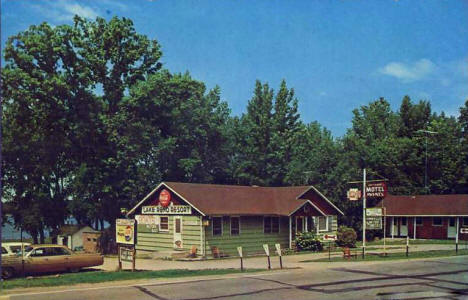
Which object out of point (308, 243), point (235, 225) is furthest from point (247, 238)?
point (308, 243)

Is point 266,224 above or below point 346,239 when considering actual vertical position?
above

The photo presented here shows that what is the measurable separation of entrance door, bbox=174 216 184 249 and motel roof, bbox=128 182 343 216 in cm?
160

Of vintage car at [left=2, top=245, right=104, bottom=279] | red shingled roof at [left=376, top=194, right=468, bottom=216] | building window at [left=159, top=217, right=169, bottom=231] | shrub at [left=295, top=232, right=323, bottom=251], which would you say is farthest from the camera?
red shingled roof at [left=376, top=194, right=468, bottom=216]

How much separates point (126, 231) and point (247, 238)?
42.6 feet

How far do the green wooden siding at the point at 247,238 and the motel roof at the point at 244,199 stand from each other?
83 centimetres

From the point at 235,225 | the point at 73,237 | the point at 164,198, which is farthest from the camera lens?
the point at 73,237

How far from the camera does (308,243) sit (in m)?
36.0

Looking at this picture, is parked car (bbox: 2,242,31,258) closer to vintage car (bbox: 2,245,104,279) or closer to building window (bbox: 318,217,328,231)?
vintage car (bbox: 2,245,104,279)

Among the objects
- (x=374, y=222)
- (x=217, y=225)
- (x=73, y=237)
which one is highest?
(x=374, y=222)

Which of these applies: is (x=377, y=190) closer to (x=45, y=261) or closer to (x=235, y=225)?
(x=235, y=225)

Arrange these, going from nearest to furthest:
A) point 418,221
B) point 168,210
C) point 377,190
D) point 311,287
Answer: point 311,287 → point 377,190 → point 168,210 → point 418,221

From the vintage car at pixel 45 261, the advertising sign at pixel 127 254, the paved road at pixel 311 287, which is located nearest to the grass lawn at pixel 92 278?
the paved road at pixel 311 287

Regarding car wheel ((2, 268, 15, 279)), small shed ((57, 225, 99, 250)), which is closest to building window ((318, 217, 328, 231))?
small shed ((57, 225, 99, 250))

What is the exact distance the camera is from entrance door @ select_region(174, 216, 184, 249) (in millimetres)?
33250
